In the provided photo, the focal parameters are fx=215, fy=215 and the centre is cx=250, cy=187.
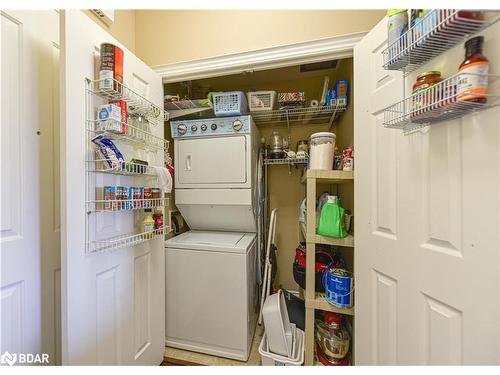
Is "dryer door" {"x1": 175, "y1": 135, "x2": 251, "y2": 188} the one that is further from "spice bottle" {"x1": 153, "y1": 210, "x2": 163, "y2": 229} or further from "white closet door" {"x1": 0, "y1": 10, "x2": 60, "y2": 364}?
"white closet door" {"x1": 0, "y1": 10, "x2": 60, "y2": 364}

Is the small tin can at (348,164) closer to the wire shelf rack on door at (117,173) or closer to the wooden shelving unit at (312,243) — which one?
the wooden shelving unit at (312,243)

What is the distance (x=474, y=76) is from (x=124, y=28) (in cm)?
195

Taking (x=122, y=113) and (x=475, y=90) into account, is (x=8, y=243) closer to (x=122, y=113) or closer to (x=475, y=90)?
(x=122, y=113)

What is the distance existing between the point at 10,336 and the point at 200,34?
6.33ft

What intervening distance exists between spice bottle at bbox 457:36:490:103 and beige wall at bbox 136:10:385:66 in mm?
833

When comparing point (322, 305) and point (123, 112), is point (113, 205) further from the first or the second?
point (322, 305)

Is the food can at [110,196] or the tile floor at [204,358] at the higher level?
→ the food can at [110,196]

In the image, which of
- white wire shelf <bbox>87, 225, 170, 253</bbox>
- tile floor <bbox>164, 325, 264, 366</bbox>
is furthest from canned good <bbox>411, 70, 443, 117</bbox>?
tile floor <bbox>164, 325, 264, 366</bbox>

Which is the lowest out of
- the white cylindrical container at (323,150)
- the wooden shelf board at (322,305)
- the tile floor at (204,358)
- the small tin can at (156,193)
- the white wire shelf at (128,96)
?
the tile floor at (204,358)

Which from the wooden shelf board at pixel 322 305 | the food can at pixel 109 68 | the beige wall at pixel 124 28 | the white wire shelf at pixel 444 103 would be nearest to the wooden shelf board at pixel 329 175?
the white wire shelf at pixel 444 103

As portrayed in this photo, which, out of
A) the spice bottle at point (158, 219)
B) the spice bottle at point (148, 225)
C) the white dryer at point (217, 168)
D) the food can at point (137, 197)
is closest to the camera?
the food can at point (137, 197)

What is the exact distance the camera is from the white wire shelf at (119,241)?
1026 millimetres

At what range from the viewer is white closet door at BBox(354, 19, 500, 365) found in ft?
2.24

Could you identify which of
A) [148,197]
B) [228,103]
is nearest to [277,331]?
[148,197]
